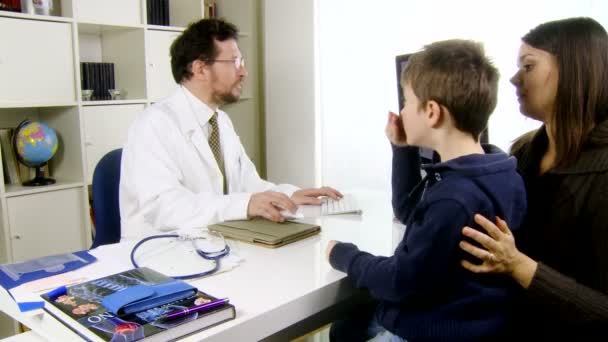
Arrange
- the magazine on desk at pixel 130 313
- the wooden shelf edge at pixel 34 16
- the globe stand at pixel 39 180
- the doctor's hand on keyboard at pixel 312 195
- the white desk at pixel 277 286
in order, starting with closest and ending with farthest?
1. the magazine on desk at pixel 130 313
2. the white desk at pixel 277 286
3. the doctor's hand on keyboard at pixel 312 195
4. the wooden shelf edge at pixel 34 16
5. the globe stand at pixel 39 180

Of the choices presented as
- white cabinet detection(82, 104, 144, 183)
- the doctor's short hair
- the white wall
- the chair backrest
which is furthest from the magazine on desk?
the white wall

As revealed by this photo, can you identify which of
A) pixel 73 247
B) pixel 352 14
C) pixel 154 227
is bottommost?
pixel 73 247

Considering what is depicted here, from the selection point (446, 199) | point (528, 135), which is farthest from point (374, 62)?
point (446, 199)

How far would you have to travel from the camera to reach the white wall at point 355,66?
242 cm

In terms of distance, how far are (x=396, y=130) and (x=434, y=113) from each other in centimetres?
30

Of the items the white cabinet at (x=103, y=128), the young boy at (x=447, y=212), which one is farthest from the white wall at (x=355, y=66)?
the young boy at (x=447, y=212)

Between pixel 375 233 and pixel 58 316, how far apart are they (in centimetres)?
83

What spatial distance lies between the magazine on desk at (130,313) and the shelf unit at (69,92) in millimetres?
1657

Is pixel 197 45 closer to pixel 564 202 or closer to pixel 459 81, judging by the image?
pixel 459 81

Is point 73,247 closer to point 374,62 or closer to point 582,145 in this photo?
point 374,62

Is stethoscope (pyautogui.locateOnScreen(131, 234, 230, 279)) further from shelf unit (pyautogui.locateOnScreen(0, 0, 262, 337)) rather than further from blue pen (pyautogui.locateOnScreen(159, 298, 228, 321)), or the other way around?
shelf unit (pyautogui.locateOnScreen(0, 0, 262, 337))

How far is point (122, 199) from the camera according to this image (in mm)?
1802

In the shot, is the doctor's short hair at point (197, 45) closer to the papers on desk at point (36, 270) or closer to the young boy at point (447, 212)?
the papers on desk at point (36, 270)

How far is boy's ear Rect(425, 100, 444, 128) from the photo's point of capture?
3.39 feet
